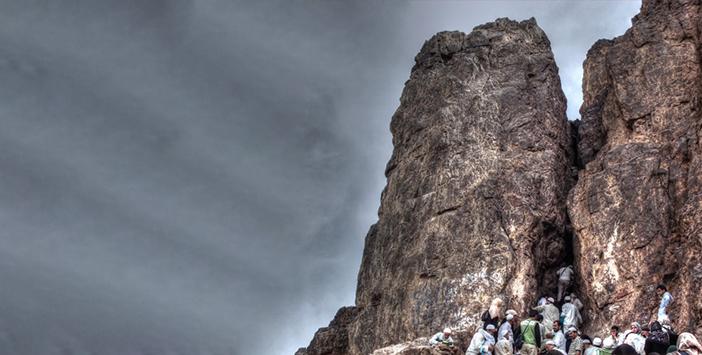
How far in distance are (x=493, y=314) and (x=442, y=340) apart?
3.35 m

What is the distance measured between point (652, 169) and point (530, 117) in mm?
10471

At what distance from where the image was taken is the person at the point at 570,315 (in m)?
54.8

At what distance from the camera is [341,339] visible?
65.2 m

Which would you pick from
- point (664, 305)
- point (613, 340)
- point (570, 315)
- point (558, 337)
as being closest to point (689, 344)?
point (613, 340)

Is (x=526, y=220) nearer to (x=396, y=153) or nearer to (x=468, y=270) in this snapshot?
(x=468, y=270)

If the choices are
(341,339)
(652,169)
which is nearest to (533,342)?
(652,169)

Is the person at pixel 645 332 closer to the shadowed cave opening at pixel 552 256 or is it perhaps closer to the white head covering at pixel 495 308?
the white head covering at pixel 495 308

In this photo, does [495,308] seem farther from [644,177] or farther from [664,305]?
[644,177]

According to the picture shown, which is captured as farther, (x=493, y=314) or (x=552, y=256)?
(x=552, y=256)

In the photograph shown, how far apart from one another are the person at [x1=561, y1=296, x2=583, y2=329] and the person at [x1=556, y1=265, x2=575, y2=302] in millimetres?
2512

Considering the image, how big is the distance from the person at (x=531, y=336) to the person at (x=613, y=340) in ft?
9.62

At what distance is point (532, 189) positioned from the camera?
6172 cm

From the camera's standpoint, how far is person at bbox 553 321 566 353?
49.4 meters

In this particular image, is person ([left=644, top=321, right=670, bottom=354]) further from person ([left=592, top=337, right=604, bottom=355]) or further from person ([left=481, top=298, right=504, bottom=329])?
person ([left=481, top=298, right=504, bottom=329])
